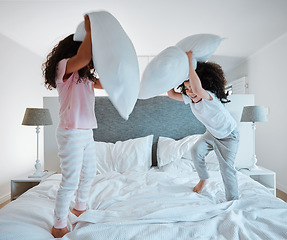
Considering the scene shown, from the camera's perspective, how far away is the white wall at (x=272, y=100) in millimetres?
3285

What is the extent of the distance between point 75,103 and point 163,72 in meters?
0.46

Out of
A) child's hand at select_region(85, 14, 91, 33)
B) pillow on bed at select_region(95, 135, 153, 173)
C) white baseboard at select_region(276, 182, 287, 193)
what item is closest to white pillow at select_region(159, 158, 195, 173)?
pillow on bed at select_region(95, 135, 153, 173)

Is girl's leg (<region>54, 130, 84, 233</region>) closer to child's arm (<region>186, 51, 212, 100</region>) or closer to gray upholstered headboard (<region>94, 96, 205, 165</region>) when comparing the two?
child's arm (<region>186, 51, 212, 100</region>)

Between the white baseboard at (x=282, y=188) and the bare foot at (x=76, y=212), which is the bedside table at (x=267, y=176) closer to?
the white baseboard at (x=282, y=188)

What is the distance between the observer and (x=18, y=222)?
3.14 feet

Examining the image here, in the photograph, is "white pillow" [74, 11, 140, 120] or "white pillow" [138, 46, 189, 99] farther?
"white pillow" [138, 46, 189, 99]

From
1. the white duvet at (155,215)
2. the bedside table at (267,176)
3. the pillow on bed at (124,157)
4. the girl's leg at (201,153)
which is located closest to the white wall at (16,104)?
the pillow on bed at (124,157)

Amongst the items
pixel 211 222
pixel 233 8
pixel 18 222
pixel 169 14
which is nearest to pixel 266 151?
pixel 233 8

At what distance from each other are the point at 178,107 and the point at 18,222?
6.61 ft

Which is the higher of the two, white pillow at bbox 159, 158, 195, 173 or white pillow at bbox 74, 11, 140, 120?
white pillow at bbox 74, 11, 140, 120

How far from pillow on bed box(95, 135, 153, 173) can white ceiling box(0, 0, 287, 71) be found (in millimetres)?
1211

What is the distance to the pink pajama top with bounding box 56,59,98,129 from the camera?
1.05m

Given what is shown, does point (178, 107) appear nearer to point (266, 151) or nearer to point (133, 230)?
point (133, 230)

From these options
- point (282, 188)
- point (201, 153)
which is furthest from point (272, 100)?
point (201, 153)
